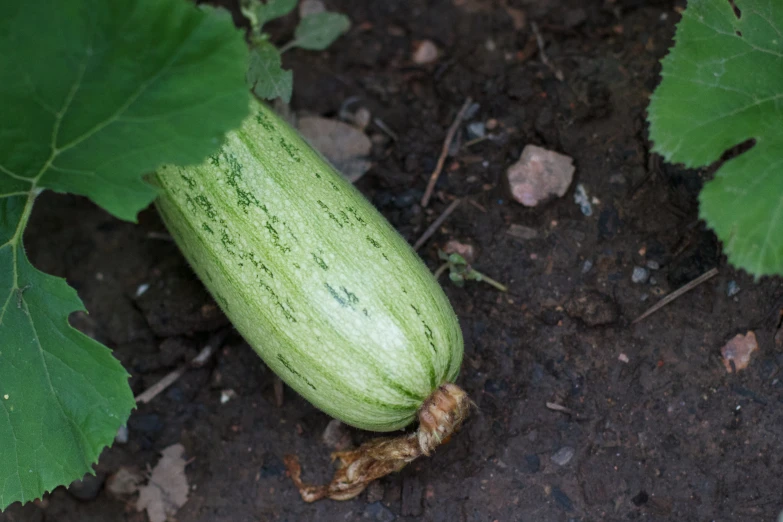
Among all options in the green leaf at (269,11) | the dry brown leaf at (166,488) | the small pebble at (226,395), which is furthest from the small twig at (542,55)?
the dry brown leaf at (166,488)

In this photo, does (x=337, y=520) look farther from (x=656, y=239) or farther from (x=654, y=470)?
(x=656, y=239)

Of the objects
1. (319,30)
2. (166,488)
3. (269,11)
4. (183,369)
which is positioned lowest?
(166,488)

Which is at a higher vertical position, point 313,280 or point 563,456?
point 313,280

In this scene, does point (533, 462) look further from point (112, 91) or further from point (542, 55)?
point (112, 91)

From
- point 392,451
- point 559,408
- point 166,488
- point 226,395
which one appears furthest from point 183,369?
point 559,408

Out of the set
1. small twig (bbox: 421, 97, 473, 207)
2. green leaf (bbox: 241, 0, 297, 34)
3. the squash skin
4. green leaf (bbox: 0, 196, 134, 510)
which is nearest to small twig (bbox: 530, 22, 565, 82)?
small twig (bbox: 421, 97, 473, 207)

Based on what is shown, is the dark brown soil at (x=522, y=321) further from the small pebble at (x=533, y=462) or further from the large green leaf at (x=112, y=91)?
the large green leaf at (x=112, y=91)

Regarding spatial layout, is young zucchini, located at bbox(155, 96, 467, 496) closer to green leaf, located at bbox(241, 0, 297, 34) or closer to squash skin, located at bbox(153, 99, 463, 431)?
squash skin, located at bbox(153, 99, 463, 431)
